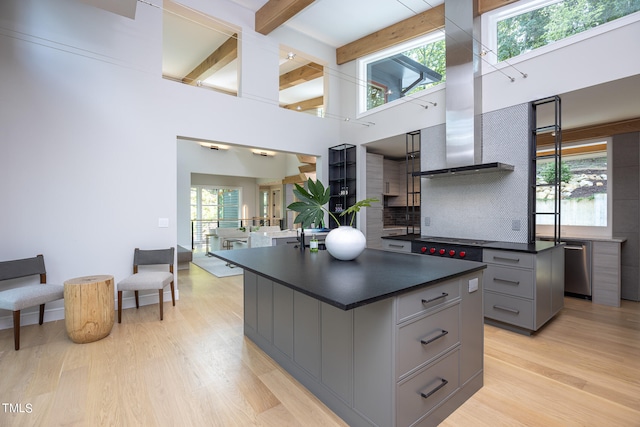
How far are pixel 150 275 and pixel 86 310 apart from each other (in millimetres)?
727

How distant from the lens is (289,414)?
1.73 m

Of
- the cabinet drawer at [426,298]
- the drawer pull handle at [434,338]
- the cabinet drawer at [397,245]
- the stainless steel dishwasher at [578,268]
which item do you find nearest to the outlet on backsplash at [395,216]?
the cabinet drawer at [397,245]

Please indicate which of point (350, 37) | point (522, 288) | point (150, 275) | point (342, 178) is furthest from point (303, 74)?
point (522, 288)

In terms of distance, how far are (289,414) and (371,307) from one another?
86cm

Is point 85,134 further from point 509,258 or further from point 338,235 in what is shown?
point 509,258

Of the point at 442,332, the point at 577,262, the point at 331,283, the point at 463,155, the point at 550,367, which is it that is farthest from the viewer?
the point at 577,262

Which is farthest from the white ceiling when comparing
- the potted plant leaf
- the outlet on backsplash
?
the potted plant leaf

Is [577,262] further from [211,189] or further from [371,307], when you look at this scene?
[211,189]

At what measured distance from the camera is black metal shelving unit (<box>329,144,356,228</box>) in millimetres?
5590

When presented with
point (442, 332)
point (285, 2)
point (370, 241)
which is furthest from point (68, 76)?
point (370, 241)

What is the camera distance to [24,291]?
2.68 metres

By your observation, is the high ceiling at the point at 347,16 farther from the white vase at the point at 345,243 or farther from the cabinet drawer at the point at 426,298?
the cabinet drawer at the point at 426,298

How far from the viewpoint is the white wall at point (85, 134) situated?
308 cm

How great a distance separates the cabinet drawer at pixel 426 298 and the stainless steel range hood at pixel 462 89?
7.00ft
